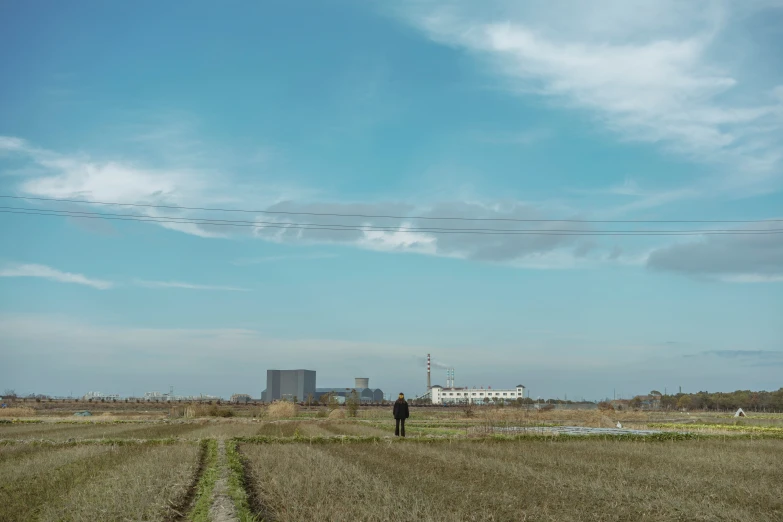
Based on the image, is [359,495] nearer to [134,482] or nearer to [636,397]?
[134,482]

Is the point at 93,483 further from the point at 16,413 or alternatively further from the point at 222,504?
the point at 16,413

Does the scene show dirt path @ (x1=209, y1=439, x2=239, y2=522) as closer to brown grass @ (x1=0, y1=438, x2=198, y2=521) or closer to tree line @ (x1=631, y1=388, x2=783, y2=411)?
brown grass @ (x1=0, y1=438, x2=198, y2=521)

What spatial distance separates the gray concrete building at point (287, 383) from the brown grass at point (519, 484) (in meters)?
173

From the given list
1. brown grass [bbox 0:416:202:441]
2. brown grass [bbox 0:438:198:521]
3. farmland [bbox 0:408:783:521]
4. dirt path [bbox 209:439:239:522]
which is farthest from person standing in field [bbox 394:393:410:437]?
dirt path [bbox 209:439:239:522]

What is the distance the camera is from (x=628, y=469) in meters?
16.2

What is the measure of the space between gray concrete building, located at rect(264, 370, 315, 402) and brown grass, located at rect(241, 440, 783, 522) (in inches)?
6801

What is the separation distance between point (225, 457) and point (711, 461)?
1337 cm

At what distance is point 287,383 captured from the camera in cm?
19188

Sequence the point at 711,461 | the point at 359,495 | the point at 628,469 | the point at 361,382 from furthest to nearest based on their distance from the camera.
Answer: the point at 361,382 < the point at 711,461 < the point at 628,469 < the point at 359,495

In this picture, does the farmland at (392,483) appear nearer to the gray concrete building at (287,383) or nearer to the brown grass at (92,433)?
the brown grass at (92,433)

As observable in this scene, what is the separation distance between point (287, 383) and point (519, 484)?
183499mm

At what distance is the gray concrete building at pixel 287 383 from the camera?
7515 inches

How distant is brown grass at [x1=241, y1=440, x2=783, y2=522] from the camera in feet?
34.4

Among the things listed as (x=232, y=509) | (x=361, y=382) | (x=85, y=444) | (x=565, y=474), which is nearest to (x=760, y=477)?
(x=565, y=474)
